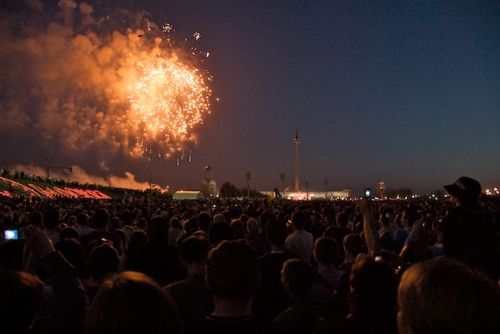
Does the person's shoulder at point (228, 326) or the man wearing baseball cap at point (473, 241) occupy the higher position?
the man wearing baseball cap at point (473, 241)

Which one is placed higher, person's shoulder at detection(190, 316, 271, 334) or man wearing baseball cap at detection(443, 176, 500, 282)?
man wearing baseball cap at detection(443, 176, 500, 282)

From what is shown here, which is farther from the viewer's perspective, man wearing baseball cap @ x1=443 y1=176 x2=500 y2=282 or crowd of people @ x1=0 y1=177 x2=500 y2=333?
man wearing baseball cap @ x1=443 y1=176 x2=500 y2=282

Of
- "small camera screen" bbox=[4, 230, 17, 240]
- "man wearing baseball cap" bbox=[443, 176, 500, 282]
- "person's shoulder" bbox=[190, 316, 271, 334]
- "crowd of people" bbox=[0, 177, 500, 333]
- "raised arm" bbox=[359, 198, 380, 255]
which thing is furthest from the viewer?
"small camera screen" bbox=[4, 230, 17, 240]

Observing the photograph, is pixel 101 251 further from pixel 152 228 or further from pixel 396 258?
pixel 396 258

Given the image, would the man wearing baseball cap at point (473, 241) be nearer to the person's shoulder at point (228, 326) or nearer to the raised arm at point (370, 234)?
the raised arm at point (370, 234)

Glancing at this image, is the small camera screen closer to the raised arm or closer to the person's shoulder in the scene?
the person's shoulder

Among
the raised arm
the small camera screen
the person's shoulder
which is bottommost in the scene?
the person's shoulder

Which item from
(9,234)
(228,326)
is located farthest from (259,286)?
(9,234)

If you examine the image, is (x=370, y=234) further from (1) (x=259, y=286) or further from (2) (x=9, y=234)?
(2) (x=9, y=234)

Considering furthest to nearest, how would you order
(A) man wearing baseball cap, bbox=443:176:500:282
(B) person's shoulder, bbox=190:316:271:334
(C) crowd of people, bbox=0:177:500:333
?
(A) man wearing baseball cap, bbox=443:176:500:282, (B) person's shoulder, bbox=190:316:271:334, (C) crowd of people, bbox=0:177:500:333

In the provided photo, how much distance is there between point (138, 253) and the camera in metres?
Answer: 5.91

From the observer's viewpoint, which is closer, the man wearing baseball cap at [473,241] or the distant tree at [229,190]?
the man wearing baseball cap at [473,241]

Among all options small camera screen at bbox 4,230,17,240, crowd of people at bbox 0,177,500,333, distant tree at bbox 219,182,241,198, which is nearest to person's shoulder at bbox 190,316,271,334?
crowd of people at bbox 0,177,500,333

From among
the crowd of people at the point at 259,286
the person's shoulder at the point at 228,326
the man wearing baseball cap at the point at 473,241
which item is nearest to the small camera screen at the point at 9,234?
the crowd of people at the point at 259,286
